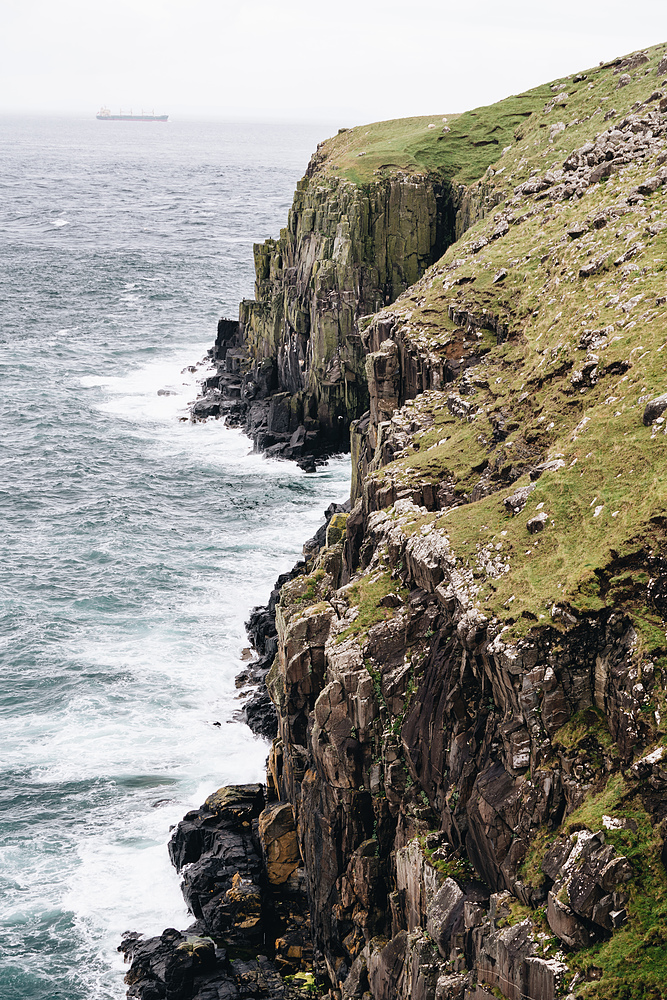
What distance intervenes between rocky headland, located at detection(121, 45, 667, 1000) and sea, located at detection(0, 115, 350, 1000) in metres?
2.93

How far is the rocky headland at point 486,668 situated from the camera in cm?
2116

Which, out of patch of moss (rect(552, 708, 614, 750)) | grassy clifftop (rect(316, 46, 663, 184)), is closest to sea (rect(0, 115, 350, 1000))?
patch of moss (rect(552, 708, 614, 750))

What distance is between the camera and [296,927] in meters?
33.7

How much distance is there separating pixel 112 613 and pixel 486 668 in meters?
38.2

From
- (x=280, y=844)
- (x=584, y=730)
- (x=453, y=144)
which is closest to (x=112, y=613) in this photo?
(x=280, y=844)

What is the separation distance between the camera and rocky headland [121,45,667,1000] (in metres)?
21.2

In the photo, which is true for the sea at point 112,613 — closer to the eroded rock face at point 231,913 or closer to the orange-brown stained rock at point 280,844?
the eroded rock face at point 231,913

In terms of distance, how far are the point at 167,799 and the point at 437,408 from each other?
21.3m

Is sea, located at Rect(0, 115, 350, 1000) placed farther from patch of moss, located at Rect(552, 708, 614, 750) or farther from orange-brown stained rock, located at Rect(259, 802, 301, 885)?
patch of moss, located at Rect(552, 708, 614, 750)

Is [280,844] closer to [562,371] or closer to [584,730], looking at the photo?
[584,730]

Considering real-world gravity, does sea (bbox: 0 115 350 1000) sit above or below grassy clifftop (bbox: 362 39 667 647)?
below

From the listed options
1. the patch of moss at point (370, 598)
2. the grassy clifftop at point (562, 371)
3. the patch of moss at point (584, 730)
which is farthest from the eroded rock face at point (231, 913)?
the patch of moss at point (584, 730)

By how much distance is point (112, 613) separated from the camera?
191 feet

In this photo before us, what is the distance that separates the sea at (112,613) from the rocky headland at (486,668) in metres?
2.93
